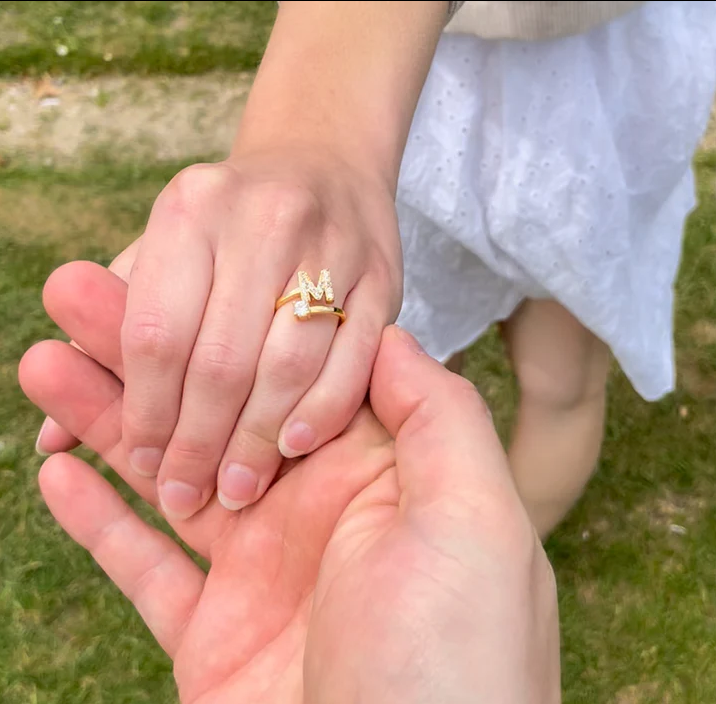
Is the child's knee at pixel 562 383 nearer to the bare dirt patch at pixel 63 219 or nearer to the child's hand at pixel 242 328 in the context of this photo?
the child's hand at pixel 242 328

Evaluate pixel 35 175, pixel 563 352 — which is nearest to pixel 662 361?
pixel 563 352

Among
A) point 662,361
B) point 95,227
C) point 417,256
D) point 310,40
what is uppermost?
point 310,40

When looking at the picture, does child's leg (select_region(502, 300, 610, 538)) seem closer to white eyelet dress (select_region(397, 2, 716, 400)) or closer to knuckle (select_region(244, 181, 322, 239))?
white eyelet dress (select_region(397, 2, 716, 400))

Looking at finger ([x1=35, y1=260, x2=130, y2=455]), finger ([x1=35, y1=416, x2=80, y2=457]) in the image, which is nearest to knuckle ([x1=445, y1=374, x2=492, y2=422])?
finger ([x1=35, y1=260, x2=130, y2=455])

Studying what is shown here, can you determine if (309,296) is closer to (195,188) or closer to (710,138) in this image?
(195,188)

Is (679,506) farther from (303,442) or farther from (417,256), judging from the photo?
(303,442)

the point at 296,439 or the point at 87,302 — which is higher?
the point at 87,302

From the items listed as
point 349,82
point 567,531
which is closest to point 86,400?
point 349,82
